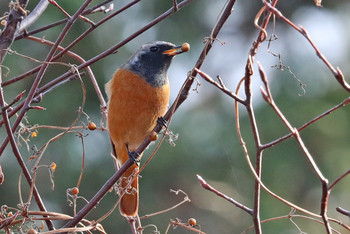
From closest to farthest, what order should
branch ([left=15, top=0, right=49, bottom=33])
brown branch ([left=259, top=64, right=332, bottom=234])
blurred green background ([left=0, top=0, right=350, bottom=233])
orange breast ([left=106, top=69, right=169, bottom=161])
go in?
brown branch ([left=259, top=64, right=332, bottom=234])
branch ([left=15, top=0, right=49, bottom=33])
orange breast ([left=106, top=69, right=169, bottom=161])
blurred green background ([left=0, top=0, right=350, bottom=233])

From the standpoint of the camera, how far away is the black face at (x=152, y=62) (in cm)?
340

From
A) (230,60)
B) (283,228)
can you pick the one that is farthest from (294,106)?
(230,60)

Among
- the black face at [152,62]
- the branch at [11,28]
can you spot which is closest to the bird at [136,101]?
the black face at [152,62]

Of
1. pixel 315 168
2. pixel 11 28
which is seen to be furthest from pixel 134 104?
pixel 315 168

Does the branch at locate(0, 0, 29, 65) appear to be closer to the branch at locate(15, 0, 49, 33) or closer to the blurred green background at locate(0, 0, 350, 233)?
the branch at locate(15, 0, 49, 33)

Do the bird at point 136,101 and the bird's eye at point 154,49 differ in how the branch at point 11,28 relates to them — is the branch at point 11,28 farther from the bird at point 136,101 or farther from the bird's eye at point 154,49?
the bird's eye at point 154,49

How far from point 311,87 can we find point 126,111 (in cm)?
348

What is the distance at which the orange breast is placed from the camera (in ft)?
10.5

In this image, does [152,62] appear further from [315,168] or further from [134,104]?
[315,168]

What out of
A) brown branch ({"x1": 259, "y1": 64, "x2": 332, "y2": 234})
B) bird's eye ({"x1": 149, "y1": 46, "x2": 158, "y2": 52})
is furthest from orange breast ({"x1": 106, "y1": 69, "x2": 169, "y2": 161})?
brown branch ({"x1": 259, "y1": 64, "x2": 332, "y2": 234})

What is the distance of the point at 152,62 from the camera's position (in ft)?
11.6

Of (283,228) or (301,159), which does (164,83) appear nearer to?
(283,228)

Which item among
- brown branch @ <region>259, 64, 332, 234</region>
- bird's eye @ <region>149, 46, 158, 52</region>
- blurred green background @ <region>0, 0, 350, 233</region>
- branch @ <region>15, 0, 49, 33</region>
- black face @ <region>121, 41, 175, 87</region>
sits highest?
branch @ <region>15, 0, 49, 33</region>

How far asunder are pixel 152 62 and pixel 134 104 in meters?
0.42
